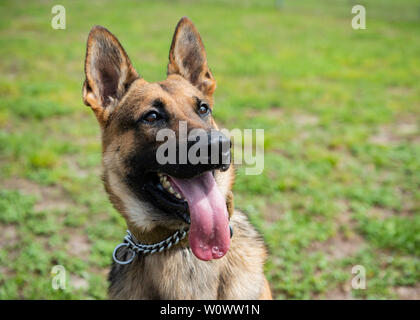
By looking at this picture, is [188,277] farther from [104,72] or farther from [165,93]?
[104,72]

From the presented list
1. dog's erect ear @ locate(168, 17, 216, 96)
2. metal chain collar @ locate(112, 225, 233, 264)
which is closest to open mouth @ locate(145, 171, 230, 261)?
metal chain collar @ locate(112, 225, 233, 264)

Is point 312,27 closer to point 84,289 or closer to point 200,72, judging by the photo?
point 200,72

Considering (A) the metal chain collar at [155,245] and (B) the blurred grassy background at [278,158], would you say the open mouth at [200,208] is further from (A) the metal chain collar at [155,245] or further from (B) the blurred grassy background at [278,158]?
(B) the blurred grassy background at [278,158]

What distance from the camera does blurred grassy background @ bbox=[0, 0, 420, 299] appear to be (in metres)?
3.59

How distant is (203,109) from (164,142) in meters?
0.50

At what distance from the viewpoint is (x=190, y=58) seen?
302 centimetres

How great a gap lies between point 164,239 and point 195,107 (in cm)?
98

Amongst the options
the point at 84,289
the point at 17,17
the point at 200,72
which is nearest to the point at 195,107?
the point at 200,72

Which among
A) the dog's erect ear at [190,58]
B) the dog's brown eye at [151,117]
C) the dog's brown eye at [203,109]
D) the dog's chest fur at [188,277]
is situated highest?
the dog's erect ear at [190,58]

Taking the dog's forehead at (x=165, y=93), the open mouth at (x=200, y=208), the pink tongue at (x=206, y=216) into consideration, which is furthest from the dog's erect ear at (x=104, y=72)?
the pink tongue at (x=206, y=216)

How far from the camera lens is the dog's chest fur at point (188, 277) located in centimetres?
238

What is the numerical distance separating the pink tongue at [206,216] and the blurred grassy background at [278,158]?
3.95 feet

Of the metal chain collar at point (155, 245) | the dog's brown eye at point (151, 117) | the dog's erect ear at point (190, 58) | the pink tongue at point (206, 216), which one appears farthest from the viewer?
the dog's erect ear at point (190, 58)

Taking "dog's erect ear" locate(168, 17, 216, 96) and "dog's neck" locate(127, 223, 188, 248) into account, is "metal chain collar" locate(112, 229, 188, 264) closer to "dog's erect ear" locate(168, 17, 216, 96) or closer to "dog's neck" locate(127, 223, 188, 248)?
"dog's neck" locate(127, 223, 188, 248)
